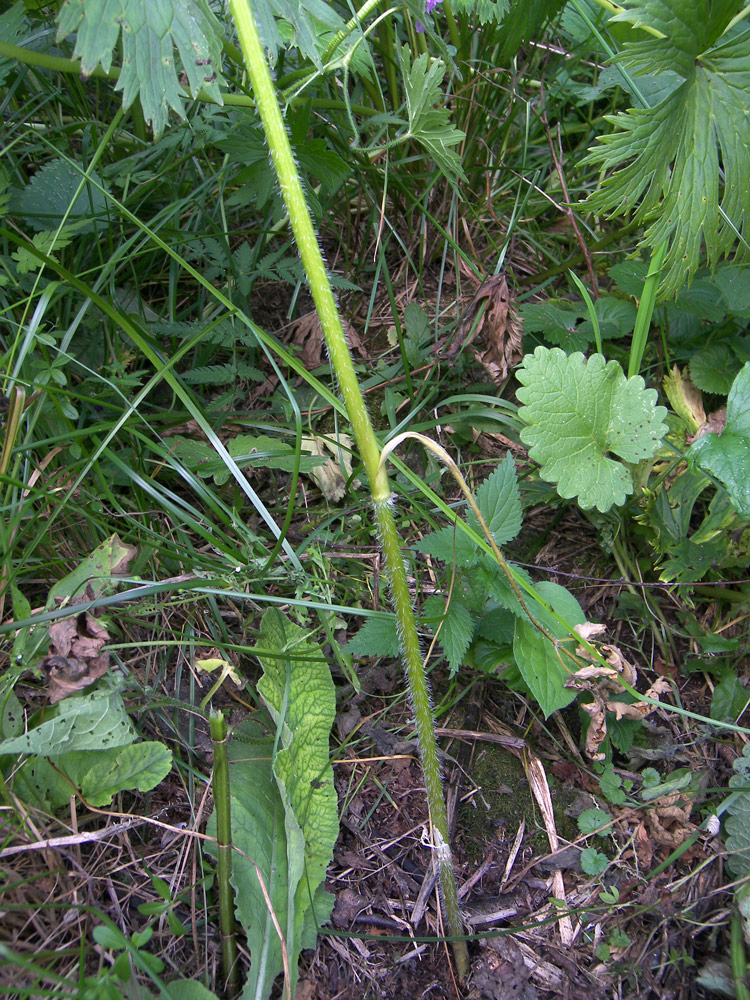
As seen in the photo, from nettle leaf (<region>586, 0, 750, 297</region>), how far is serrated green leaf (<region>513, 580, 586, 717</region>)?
79 cm

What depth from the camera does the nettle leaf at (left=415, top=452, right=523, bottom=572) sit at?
1.53 m

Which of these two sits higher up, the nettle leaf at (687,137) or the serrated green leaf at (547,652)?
the nettle leaf at (687,137)

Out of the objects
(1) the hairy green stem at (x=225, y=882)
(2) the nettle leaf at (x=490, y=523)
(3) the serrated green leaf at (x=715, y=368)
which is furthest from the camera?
(3) the serrated green leaf at (x=715, y=368)

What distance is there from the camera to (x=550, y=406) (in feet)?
4.97

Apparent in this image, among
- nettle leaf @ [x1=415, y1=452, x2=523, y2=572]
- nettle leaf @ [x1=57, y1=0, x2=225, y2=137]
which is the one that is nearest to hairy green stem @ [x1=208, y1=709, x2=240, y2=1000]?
nettle leaf @ [x1=415, y1=452, x2=523, y2=572]

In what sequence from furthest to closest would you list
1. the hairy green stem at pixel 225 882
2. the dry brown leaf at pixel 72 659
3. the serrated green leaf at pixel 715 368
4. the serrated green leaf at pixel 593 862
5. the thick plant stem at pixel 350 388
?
the serrated green leaf at pixel 715 368, the serrated green leaf at pixel 593 862, the dry brown leaf at pixel 72 659, the hairy green stem at pixel 225 882, the thick plant stem at pixel 350 388

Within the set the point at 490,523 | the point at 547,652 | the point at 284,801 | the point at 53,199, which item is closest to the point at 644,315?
the point at 490,523

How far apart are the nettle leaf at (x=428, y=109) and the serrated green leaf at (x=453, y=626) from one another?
3.54 ft

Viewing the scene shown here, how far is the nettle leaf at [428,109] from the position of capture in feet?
4.81

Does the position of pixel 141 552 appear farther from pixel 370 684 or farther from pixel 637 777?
pixel 637 777

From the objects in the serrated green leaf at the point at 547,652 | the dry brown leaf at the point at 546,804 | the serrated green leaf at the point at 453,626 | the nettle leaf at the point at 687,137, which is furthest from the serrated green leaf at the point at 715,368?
the dry brown leaf at the point at 546,804

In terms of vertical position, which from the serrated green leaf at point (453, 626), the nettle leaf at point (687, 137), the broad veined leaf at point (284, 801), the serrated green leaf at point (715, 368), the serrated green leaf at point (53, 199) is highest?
the serrated green leaf at point (53, 199)

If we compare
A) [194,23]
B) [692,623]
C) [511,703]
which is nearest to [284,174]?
[194,23]

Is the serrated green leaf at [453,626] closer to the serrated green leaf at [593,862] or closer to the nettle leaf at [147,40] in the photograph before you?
the serrated green leaf at [593,862]
